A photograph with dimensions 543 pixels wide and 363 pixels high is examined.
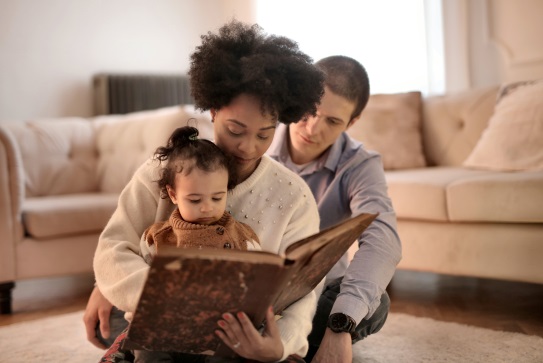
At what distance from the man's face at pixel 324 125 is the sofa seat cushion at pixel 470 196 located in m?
0.87

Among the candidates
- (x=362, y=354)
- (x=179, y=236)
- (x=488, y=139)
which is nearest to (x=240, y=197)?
(x=179, y=236)

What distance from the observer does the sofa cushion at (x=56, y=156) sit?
3.59 metres

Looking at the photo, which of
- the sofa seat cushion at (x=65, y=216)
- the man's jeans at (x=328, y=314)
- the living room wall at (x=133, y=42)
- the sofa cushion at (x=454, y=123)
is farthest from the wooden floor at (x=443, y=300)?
the living room wall at (x=133, y=42)

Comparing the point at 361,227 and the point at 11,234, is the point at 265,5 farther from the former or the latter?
the point at 361,227

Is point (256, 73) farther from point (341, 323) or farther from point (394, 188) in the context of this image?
point (394, 188)

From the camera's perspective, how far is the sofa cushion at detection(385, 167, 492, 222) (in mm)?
2789

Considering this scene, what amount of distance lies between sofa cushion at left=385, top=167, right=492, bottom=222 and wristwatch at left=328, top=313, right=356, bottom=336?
1358 millimetres

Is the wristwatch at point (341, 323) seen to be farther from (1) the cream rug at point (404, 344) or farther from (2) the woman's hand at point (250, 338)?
(1) the cream rug at point (404, 344)

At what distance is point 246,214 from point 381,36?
12.3 ft

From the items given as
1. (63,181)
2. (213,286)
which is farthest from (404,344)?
(63,181)

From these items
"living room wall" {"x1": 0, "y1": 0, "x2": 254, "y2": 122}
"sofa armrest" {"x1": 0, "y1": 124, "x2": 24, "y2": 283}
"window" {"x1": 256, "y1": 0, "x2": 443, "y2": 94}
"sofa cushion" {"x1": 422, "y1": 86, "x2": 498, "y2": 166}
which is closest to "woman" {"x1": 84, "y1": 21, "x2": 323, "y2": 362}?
"sofa armrest" {"x1": 0, "y1": 124, "x2": 24, "y2": 283}

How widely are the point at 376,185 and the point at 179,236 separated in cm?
72

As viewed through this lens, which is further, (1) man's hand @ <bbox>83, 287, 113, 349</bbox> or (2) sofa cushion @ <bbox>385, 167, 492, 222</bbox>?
(2) sofa cushion @ <bbox>385, 167, 492, 222</bbox>

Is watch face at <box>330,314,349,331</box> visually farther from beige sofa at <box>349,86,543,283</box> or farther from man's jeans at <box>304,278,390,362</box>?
beige sofa at <box>349,86,543,283</box>
